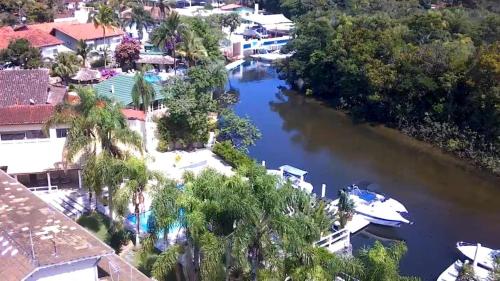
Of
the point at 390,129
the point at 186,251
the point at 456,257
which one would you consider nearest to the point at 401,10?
the point at 390,129

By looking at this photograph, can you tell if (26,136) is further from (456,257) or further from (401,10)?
(401,10)

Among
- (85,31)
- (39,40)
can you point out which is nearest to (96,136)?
(39,40)

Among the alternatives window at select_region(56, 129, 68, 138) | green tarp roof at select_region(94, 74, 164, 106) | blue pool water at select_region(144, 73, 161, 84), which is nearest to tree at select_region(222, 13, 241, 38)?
blue pool water at select_region(144, 73, 161, 84)

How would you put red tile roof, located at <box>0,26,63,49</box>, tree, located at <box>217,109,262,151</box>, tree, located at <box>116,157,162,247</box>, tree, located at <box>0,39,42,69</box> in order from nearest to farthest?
tree, located at <box>116,157,162,247</box>
tree, located at <box>217,109,262,151</box>
tree, located at <box>0,39,42,69</box>
red tile roof, located at <box>0,26,63,49</box>

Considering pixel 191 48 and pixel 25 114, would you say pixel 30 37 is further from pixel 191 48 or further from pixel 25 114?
pixel 25 114

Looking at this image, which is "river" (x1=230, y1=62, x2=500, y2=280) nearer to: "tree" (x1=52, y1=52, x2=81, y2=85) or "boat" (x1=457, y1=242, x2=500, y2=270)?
"boat" (x1=457, y1=242, x2=500, y2=270)
